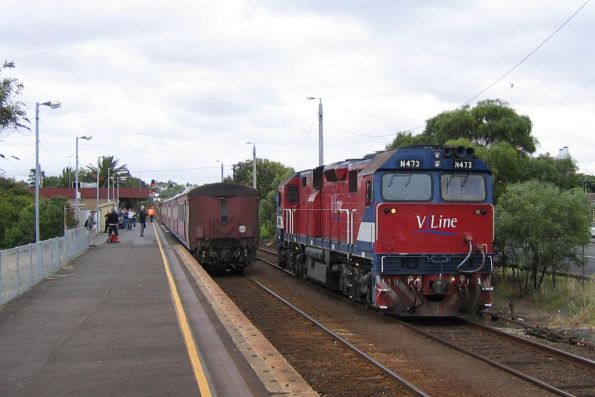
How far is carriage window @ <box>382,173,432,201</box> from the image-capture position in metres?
13.5

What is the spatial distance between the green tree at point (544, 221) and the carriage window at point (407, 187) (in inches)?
208

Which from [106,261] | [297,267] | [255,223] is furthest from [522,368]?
[106,261]

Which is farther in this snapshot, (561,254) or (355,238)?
(561,254)

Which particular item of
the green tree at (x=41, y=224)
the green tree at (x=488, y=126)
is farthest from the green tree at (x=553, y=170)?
the green tree at (x=41, y=224)

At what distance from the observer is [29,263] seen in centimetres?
1609

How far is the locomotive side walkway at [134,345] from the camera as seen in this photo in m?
7.04

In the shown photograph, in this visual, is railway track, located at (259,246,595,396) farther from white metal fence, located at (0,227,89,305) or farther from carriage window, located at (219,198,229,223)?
carriage window, located at (219,198,229,223)

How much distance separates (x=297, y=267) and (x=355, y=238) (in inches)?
306

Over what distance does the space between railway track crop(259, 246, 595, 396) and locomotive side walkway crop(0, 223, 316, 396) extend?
11.4 ft

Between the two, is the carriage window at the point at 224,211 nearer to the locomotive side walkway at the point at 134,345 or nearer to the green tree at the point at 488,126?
the locomotive side walkway at the point at 134,345

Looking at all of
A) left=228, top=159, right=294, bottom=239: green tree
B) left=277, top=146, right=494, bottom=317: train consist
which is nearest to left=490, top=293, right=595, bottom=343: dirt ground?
left=277, top=146, right=494, bottom=317: train consist

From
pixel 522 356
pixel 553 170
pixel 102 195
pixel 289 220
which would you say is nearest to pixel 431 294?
pixel 522 356

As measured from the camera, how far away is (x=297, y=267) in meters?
22.6

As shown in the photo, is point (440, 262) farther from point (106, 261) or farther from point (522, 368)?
point (106, 261)
